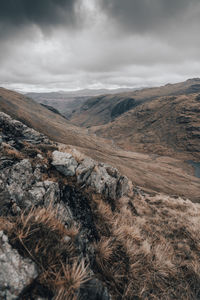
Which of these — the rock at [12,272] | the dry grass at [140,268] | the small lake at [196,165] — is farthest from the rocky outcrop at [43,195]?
the small lake at [196,165]

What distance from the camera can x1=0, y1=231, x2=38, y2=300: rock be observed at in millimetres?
1998

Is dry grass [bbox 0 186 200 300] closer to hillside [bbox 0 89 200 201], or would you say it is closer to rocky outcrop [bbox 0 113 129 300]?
rocky outcrop [bbox 0 113 129 300]

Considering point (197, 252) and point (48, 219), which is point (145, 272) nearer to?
point (48, 219)

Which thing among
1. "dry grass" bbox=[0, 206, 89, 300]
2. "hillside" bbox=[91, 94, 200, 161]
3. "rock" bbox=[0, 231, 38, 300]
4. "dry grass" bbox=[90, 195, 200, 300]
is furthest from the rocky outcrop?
"hillside" bbox=[91, 94, 200, 161]

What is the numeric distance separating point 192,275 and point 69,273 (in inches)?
158

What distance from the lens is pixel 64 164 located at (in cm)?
586

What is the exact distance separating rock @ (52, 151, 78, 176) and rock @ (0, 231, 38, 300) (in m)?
3.28

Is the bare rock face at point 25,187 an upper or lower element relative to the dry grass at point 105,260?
upper

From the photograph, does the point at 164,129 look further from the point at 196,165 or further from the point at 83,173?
the point at 83,173

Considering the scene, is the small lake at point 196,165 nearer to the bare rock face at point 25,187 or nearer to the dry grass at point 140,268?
the dry grass at point 140,268

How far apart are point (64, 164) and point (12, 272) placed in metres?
3.90

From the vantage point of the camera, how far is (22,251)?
251 cm

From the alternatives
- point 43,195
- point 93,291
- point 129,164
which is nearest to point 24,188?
point 43,195

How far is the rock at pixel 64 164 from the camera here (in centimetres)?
574
